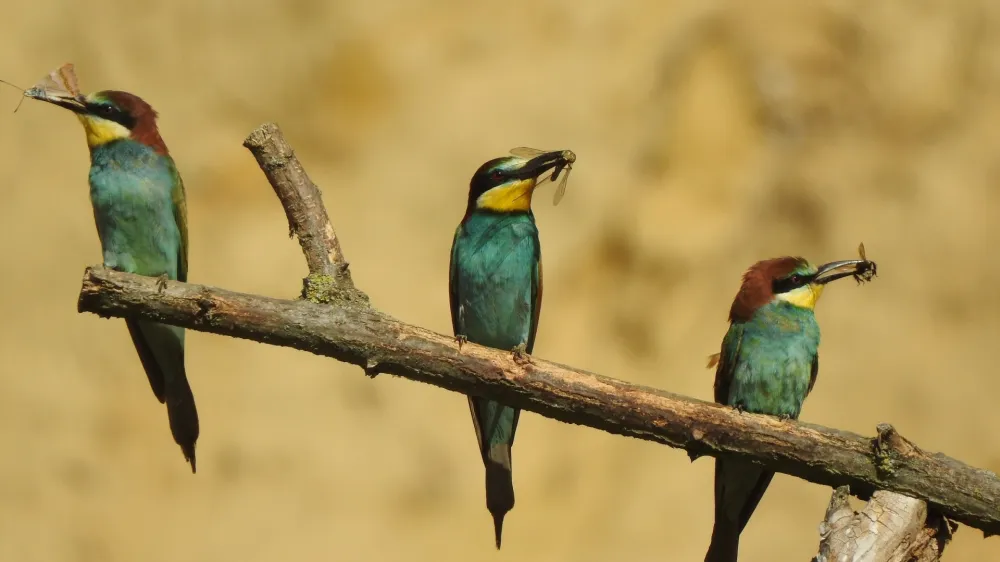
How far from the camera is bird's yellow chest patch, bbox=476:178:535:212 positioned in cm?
351

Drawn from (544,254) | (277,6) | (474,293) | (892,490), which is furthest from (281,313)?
(277,6)

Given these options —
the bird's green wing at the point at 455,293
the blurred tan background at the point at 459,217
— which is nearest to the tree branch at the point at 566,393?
the bird's green wing at the point at 455,293

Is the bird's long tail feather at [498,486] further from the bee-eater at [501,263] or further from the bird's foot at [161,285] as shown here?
the bird's foot at [161,285]

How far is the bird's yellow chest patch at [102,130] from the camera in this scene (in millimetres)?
3410

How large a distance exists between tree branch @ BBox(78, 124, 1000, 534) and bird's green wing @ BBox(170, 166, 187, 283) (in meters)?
0.89

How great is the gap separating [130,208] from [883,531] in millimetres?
2141

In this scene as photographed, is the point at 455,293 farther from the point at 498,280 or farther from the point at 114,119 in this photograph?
the point at 114,119

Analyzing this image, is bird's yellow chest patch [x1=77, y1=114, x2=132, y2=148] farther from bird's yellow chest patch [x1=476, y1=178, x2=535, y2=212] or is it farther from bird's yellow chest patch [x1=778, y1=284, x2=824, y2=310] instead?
bird's yellow chest patch [x1=778, y1=284, x2=824, y2=310]

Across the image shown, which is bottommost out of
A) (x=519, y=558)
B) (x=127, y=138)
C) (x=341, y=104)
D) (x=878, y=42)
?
(x=519, y=558)

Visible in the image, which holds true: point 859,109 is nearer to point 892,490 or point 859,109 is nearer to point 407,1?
point 407,1

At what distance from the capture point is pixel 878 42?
584 cm

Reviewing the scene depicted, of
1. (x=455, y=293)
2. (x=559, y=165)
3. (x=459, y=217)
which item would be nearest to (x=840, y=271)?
(x=559, y=165)

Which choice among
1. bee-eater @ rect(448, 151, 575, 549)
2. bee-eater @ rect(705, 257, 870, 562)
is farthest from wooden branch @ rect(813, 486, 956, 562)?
bee-eater @ rect(448, 151, 575, 549)

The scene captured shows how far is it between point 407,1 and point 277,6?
2.05ft
